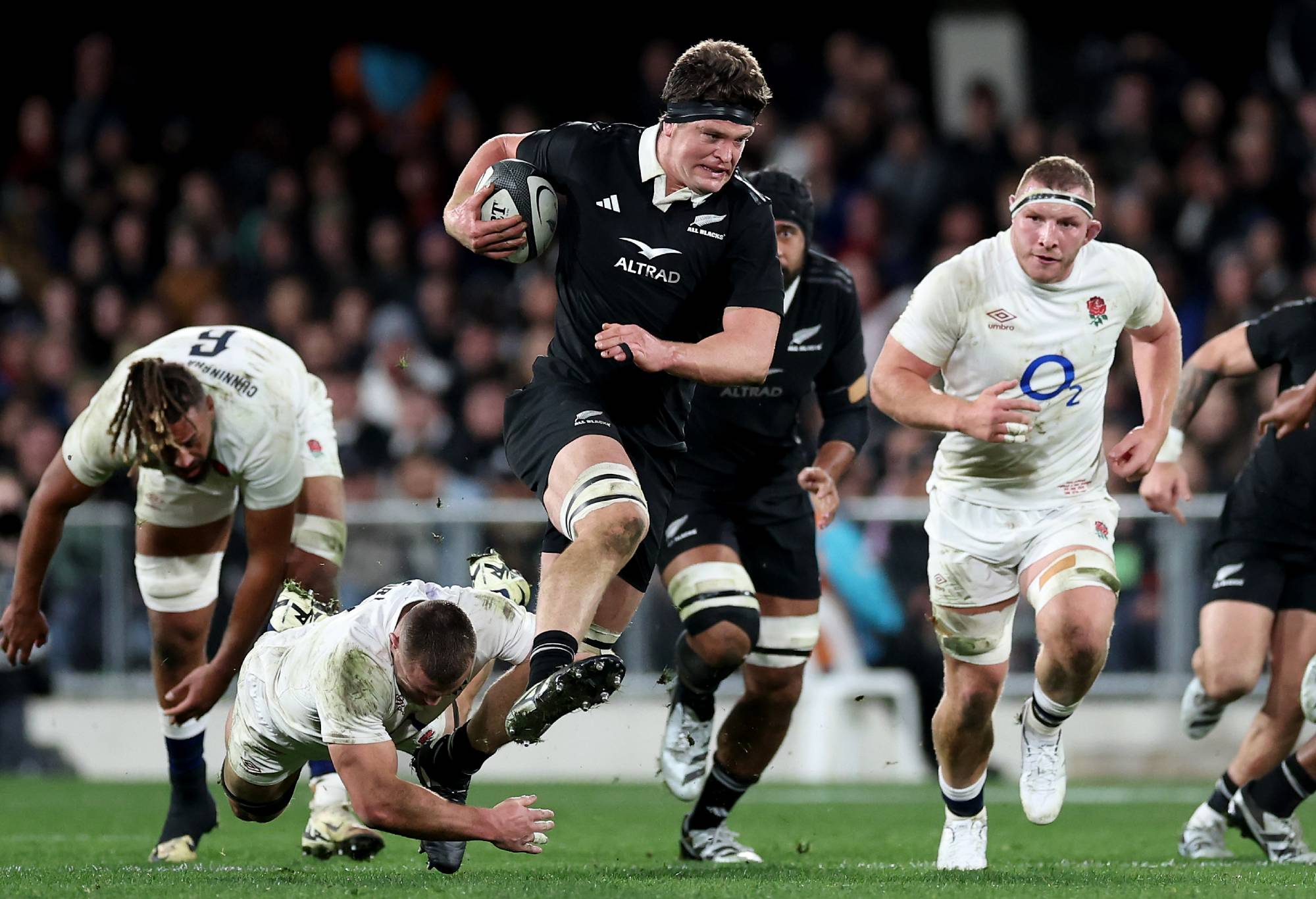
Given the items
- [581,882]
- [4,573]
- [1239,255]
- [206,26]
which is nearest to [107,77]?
[206,26]

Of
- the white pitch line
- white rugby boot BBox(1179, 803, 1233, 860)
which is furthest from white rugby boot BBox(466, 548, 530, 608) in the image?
the white pitch line

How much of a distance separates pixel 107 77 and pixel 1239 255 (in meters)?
10.2

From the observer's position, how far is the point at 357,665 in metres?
6.47

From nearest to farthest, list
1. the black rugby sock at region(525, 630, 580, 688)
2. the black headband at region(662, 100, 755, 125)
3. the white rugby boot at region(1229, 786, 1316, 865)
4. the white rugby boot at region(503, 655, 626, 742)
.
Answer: the white rugby boot at region(503, 655, 626, 742) < the black rugby sock at region(525, 630, 580, 688) < the black headband at region(662, 100, 755, 125) < the white rugby boot at region(1229, 786, 1316, 865)

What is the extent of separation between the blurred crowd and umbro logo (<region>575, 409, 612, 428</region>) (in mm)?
6511

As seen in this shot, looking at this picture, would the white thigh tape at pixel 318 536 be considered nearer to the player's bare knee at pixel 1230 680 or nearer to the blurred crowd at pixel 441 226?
the player's bare knee at pixel 1230 680

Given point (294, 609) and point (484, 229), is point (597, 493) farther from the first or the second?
point (294, 609)

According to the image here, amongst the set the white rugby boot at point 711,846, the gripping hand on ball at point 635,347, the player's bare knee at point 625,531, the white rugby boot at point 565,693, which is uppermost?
the gripping hand on ball at point 635,347

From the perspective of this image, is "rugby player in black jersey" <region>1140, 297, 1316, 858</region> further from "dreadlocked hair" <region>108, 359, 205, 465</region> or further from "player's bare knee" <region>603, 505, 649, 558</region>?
"dreadlocked hair" <region>108, 359, 205, 465</region>

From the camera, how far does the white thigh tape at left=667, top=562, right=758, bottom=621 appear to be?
27.1 feet

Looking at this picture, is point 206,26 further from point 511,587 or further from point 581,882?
point 581,882

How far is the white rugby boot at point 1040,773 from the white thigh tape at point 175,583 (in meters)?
3.55

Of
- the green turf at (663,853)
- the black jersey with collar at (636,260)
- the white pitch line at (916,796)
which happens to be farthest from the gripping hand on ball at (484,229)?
the white pitch line at (916,796)

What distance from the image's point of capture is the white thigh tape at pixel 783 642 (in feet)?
28.0
